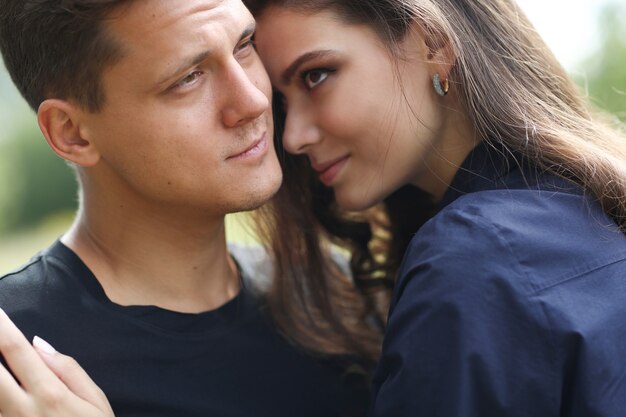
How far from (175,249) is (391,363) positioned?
82cm

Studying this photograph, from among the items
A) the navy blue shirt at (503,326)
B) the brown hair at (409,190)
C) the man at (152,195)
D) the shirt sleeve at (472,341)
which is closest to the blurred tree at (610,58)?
the brown hair at (409,190)

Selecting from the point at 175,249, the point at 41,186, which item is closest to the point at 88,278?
the point at 175,249

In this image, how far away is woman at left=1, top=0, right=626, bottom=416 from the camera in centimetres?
177

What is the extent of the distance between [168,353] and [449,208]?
80 cm

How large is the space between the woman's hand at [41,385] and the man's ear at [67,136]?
47 centimetres

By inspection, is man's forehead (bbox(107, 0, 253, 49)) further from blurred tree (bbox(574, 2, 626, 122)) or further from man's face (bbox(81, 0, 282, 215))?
blurred tree (bbox(574, 2, 626, 122))

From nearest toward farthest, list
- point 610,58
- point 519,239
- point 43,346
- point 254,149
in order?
point 519,239
point 43,346
point 254,149
point 610,58

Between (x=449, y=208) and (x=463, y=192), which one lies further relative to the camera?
(x=463, y=192)

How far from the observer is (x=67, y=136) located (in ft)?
7.71

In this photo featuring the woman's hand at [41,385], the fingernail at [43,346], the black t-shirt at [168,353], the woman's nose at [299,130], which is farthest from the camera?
the woman's nose at [299,130]

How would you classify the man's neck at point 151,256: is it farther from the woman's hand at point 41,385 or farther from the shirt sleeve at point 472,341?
the shirt sleeve at point 472,341

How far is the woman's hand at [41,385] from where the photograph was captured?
199 centimetres

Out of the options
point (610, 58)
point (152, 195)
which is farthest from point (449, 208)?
point (610, 58)

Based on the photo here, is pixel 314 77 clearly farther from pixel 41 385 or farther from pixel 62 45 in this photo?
pixel 41 385
